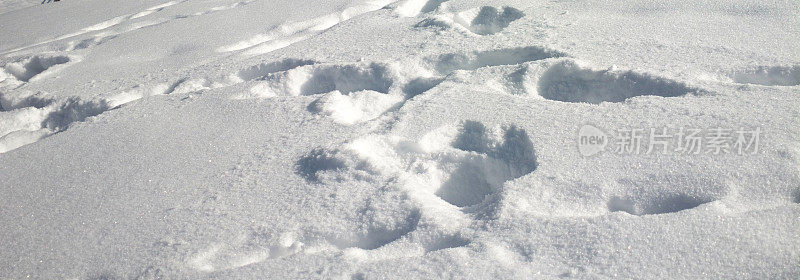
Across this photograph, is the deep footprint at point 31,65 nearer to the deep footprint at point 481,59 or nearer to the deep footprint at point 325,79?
the deep footprint at point 325,79

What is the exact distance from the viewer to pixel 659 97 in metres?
1.10

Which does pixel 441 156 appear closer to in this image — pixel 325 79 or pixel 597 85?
pixel 597 85

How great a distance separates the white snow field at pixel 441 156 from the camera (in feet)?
2.55

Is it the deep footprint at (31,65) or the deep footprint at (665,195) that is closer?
the deep footprint at (665,195)

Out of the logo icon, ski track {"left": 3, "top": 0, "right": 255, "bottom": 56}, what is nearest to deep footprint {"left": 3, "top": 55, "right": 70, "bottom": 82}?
ski track {"left": 3, "top": 0, "right": 255, "bottom": 56}

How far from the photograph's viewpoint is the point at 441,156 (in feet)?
3.46

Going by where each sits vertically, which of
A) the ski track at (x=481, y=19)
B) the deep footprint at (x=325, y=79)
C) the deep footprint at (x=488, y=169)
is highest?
the ski track at (x=481, y=19)

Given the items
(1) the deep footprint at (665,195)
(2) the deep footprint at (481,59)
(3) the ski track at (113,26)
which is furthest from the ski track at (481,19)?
(3) the ski track at (113,26)

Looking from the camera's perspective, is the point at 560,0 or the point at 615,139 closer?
the point at 615,139

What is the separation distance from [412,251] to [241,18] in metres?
1.81

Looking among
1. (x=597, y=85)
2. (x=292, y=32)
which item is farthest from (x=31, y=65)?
(x=597, y=85)

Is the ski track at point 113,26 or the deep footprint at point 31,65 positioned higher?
the ski track at point 113,26

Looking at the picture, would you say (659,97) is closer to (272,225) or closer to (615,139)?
(615,139)

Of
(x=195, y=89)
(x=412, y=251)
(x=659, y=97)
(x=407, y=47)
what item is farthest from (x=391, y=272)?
(x=195, y=89)
